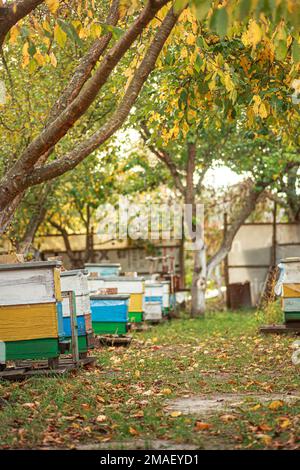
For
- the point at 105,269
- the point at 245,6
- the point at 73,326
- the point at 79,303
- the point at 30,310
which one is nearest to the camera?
the point at 245,6

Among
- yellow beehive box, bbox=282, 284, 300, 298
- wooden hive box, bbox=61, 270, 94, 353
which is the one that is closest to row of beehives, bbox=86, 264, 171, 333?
yellow beehive box, bbox=282, 284, 300, 298

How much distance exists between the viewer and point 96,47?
860cm

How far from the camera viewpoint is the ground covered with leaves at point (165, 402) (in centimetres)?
606

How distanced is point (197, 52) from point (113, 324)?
699cm

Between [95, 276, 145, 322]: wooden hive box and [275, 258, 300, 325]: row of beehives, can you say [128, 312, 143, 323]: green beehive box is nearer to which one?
[95, 276, 145, 322]: wooden hive box

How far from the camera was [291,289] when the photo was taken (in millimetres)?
13883

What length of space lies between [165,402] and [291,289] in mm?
6431

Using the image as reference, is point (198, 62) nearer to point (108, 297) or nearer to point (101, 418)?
point (101, 418)

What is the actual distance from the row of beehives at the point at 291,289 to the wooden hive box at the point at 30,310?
553 centimetres

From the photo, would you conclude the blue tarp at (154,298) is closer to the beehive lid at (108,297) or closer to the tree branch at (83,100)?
the beehive lid at (108,297)

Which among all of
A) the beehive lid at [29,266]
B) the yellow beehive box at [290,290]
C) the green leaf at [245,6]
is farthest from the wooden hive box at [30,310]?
the yellow beehive box at [290,290]

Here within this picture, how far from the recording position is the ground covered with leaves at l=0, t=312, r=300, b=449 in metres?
6.06

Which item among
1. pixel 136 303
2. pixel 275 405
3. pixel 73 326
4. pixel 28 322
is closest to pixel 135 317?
pixel 136 303

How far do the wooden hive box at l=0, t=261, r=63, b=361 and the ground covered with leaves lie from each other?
15.9 inches
